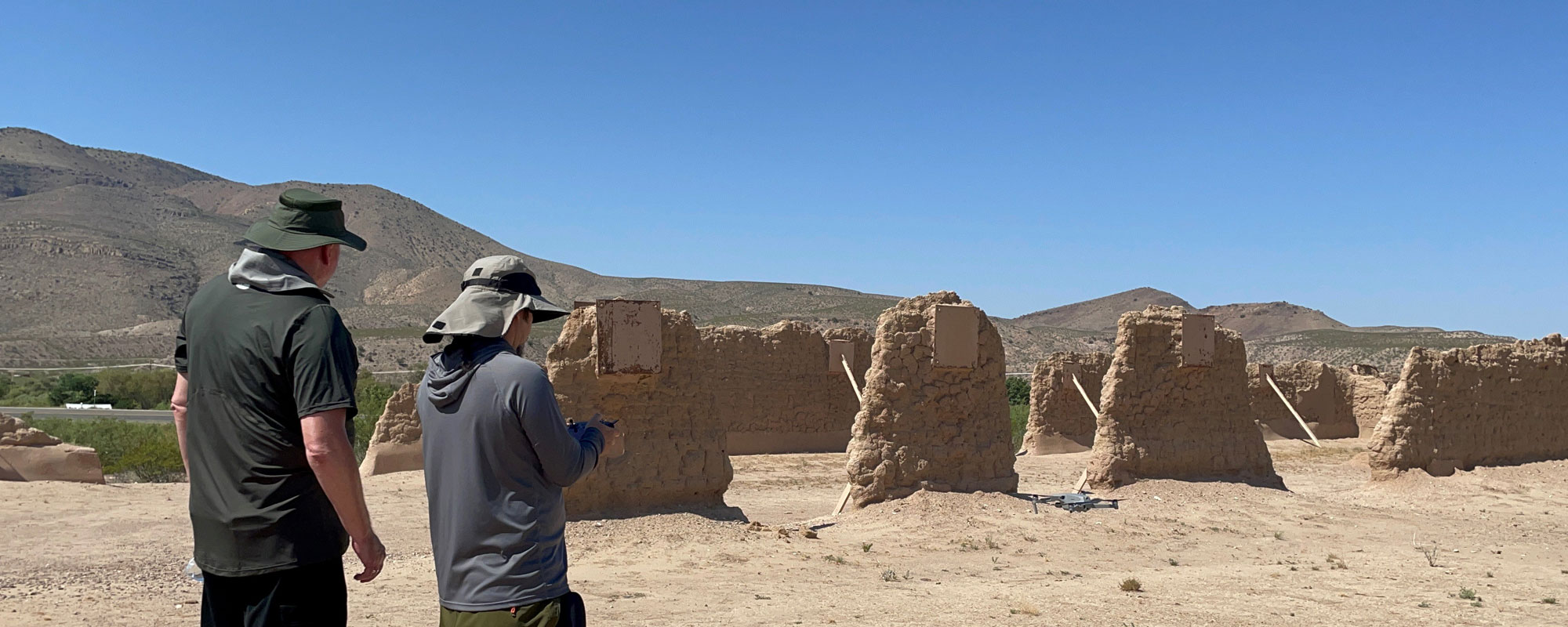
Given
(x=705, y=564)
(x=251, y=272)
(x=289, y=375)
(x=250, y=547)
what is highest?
(x=251, y=272)

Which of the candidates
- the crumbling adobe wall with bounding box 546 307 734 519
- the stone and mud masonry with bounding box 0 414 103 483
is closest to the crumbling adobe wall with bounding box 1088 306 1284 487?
the crumbling adobe wall with bounding box 546 307 734 519

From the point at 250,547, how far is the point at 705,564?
18.4 ft

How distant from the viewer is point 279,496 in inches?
108

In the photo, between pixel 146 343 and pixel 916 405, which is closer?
pixel 916 405

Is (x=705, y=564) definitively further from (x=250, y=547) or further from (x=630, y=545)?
(x=250, y=547)

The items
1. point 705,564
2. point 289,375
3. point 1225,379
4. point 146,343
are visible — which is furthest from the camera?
point 146,343

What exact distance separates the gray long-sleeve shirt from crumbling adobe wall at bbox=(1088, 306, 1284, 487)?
10225 millimetres

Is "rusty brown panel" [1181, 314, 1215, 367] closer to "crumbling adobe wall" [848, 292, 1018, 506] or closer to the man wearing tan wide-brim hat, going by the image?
"crumbling adobe wall" [848, 292, 1018, 506]

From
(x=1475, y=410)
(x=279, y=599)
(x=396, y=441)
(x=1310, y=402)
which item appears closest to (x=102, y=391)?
(x=396, y=441)

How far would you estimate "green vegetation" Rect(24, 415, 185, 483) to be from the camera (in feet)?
48.0

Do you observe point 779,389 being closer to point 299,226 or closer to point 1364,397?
point 1364,397

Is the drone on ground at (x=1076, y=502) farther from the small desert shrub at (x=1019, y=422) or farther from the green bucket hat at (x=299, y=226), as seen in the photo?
the green bucket hat at (x=299, y=226)

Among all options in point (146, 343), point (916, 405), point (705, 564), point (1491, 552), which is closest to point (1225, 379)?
point (1491, 552)

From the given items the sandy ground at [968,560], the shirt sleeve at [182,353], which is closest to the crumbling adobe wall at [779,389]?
the sandy ground at [968,560]
